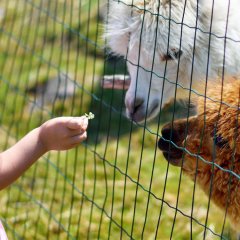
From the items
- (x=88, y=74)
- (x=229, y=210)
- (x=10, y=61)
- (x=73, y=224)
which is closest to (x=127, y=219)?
(x=73, y=224)

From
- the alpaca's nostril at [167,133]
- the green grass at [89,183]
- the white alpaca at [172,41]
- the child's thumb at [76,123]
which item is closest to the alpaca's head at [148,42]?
the white alpaca at [172,41]

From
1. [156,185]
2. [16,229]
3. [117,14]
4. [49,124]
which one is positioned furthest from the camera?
[156,185]

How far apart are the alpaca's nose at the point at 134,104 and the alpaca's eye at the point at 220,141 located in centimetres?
114

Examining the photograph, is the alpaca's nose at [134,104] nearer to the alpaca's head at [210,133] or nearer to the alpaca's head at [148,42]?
the alpaca's head at [148,42]

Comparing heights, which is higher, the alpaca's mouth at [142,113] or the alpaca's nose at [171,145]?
the alpaca's nose at [171,145]

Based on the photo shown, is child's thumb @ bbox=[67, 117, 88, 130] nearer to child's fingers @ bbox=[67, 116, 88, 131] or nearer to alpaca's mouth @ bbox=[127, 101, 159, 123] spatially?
child's fingers @ bbox=[67, 116, 88, 131]

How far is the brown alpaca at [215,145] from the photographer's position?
2.60m

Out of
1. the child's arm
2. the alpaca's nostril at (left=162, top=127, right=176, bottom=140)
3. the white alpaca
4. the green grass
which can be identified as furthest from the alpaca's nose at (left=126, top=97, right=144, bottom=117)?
the child's arm

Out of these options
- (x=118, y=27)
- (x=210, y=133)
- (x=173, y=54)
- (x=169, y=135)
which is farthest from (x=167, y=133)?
(x=118, y=27)

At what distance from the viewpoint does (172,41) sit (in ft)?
11.7

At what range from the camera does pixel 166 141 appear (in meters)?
2.92

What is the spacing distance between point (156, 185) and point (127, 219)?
1.62ft

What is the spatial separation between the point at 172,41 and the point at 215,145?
107cm

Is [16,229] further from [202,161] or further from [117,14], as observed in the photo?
[202,161]
